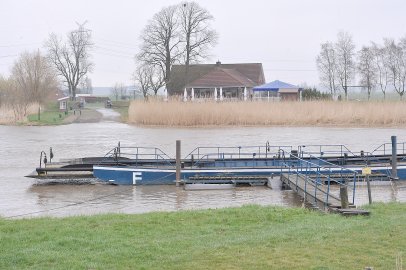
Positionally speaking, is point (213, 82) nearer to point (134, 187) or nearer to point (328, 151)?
point (328, 151)

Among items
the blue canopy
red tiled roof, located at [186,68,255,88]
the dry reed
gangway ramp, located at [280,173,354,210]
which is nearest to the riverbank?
gangway ramp, located at [280,173,354,210]

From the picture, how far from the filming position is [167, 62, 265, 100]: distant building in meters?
77.9

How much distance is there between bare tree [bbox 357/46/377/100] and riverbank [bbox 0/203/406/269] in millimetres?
80087

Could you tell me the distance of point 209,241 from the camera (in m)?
9.21

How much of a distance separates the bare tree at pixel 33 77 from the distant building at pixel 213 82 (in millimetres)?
17100

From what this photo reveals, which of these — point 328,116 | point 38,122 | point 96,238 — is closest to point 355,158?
point 96,238

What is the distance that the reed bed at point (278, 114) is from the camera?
48.2m

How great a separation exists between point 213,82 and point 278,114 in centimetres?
3037

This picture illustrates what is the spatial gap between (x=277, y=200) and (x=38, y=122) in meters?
45.6

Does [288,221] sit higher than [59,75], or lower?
lower

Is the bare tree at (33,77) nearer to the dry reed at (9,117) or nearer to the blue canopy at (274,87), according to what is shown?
the dry reed at (9,117)

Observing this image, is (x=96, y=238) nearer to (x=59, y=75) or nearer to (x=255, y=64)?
(x=255, y=64)

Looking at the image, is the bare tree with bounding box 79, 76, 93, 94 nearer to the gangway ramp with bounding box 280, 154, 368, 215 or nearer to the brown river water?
the brown river water

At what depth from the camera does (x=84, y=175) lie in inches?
906
